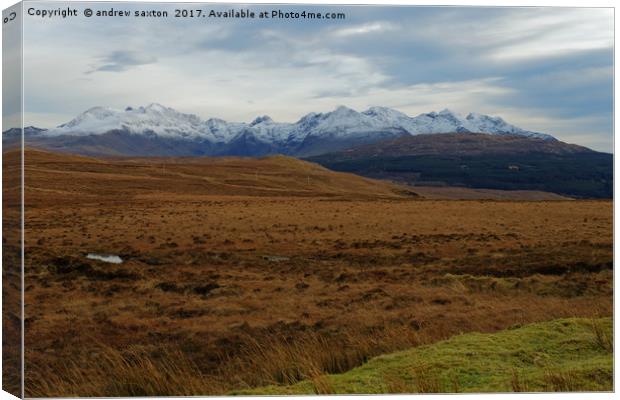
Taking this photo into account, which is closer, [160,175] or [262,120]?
[262,120]

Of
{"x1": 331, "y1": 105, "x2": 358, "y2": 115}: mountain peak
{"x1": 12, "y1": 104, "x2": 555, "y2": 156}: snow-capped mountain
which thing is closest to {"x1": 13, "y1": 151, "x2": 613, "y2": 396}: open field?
{"x1": 12, "y1": 104, "x2": 555, "y2": 156}: snow-capped mountain

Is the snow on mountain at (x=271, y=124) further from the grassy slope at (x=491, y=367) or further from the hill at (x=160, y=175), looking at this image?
the grassy slope at (x=491, y=367)

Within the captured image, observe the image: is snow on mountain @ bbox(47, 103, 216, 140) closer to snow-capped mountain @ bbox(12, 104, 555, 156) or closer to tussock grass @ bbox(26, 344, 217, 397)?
snow-capped mountain @ bbox(12, 104, 555, 156)

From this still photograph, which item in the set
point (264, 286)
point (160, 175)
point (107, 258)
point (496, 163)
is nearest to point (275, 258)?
point (264, 286)

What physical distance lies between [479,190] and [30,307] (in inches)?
296

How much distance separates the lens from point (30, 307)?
8875 millimetres

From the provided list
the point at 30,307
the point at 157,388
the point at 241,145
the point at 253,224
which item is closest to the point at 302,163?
→ the point at 253,224

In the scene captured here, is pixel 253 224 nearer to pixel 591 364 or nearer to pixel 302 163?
pixel 302 163

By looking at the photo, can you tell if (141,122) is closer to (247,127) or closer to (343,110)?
(247,127)

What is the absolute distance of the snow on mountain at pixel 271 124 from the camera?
356 inches

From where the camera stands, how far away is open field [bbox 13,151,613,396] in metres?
7.90

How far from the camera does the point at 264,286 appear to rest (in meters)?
12.6

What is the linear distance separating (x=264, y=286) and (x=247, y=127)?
152 inches

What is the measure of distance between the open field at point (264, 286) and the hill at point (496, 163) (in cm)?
44
